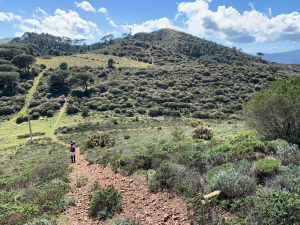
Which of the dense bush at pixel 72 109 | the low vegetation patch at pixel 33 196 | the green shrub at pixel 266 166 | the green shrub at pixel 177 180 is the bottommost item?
the low vegetation patch at pixel 33 196

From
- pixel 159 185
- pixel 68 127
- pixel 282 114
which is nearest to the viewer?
pixel 159 185

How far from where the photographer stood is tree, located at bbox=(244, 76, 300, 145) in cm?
726

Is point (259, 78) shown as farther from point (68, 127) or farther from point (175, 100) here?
point (68, 127)

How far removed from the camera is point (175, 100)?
133 ft

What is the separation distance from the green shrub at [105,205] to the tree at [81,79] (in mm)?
43936

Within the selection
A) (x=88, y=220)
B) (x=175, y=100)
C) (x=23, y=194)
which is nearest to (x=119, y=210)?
(x=88, y=220)

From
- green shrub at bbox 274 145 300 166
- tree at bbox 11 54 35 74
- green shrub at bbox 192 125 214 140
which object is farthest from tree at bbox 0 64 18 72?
green shrub at bbox 274 145 300 166

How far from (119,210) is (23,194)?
365cm

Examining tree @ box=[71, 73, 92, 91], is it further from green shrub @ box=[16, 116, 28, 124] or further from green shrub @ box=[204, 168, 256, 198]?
green shrub @ box=[204, 168, 256, 198]

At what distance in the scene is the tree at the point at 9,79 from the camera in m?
41.2

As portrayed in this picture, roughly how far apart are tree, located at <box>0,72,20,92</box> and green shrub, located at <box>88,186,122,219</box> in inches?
1965

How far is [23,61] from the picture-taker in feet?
170

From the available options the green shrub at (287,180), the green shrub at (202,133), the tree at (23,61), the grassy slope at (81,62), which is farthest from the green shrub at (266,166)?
the tree at (23,61)

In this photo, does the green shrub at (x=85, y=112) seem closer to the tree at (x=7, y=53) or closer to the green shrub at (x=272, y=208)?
Answer: the green shrub at (x=272, y=208)
